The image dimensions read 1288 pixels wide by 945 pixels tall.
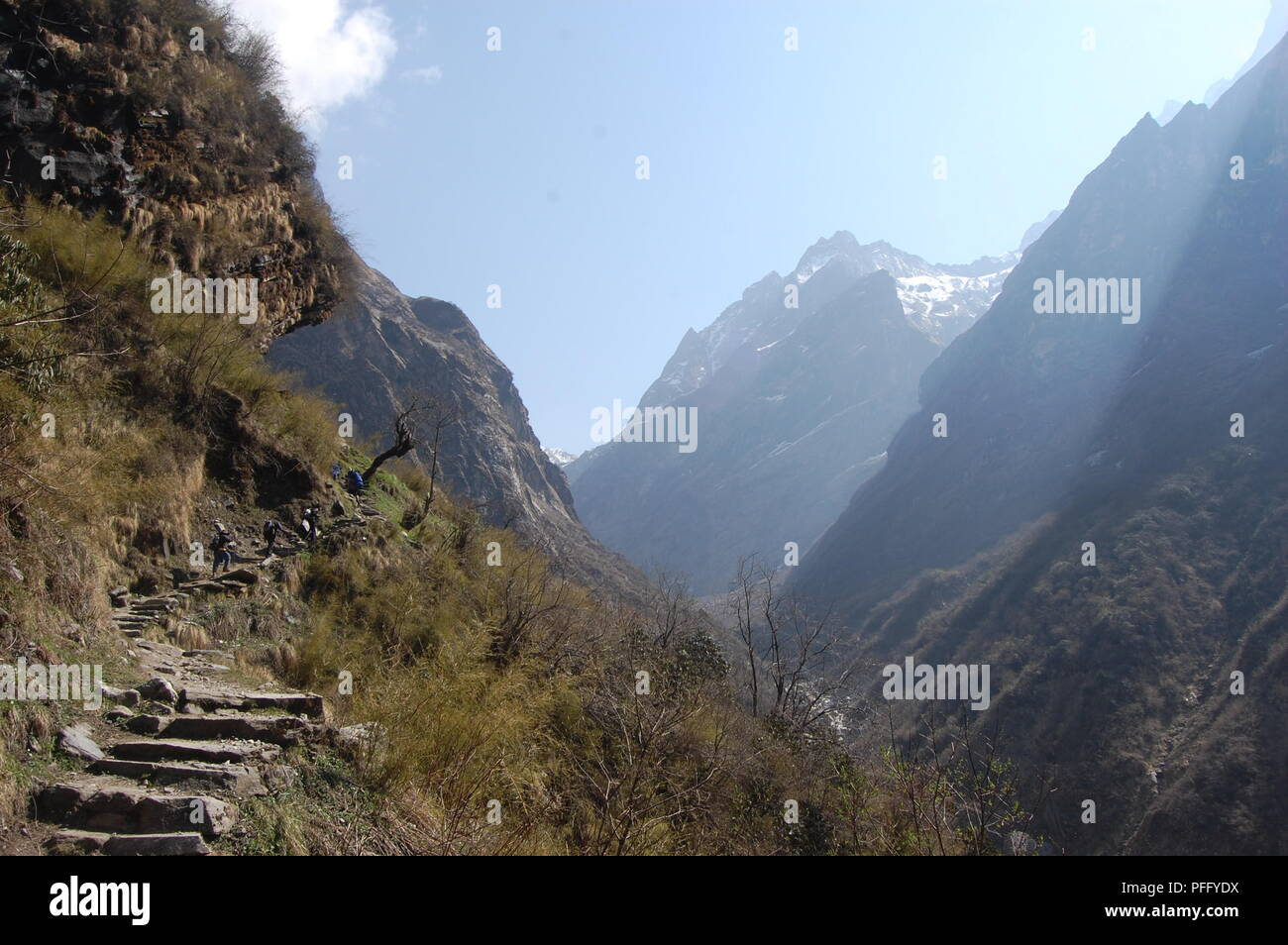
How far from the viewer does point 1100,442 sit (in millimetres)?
116875

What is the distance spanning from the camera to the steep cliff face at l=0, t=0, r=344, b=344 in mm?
14344

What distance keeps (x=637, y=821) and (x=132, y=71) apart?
747 inches

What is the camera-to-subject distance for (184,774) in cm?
552

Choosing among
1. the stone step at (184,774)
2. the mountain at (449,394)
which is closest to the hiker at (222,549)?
the stone step at (184,774)

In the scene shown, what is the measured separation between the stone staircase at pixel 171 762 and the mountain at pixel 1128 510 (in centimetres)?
4233

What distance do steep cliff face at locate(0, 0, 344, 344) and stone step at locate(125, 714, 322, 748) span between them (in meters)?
11.5

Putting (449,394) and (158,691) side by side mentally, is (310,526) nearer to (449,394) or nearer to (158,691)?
(158,691)

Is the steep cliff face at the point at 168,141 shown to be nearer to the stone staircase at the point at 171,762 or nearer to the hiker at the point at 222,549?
the hiker at the point at 222,549

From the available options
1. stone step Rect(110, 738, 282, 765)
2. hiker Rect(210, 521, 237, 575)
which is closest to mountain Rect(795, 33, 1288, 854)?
hiker Rect(210, 521, 237, 575)

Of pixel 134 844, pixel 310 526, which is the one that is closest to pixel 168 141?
pixel 310 526

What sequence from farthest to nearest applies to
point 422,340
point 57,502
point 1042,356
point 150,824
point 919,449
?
point 919,449 → point 1042,356 → point 422,340 → point 57,502 → point 150,824

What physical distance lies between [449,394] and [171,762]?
79.4 meters
